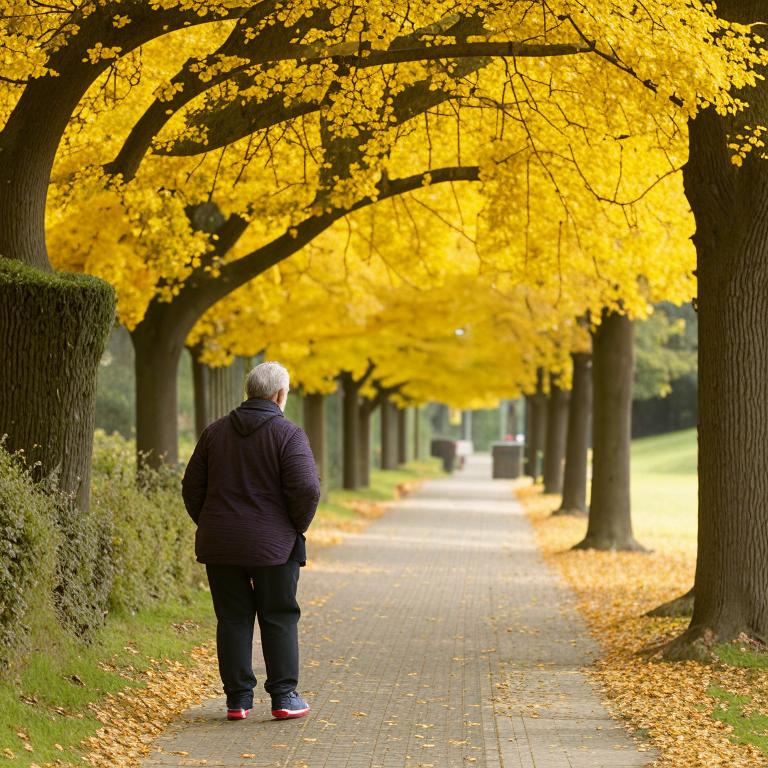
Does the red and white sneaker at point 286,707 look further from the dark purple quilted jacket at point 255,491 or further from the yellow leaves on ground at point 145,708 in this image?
the dark purple quilted jacket at point 255,491

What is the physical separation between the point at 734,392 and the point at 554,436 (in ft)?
85.0

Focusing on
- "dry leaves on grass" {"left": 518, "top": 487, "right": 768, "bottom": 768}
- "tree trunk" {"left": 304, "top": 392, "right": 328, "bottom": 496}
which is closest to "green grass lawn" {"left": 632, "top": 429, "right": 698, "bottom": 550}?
"dry leaves on grass" {"left": 518, "top": 487, "right": 768, "bottom": 768}

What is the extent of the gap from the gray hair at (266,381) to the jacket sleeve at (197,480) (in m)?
0.38

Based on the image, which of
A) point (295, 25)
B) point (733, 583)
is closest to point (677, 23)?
point (295, 25)

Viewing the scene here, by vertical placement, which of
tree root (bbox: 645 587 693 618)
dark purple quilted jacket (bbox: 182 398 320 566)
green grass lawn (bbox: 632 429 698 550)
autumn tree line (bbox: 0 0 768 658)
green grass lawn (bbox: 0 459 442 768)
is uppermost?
autumn tree line (bbox: 0 0 768 658)

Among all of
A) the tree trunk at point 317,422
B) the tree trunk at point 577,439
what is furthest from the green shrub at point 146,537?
the tree trunk at point 317,422

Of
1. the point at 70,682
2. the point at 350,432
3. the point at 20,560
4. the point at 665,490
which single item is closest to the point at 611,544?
the point at 70,682

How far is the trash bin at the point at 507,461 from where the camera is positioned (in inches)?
2120

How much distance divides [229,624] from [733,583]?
424 cm

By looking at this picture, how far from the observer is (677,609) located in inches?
482

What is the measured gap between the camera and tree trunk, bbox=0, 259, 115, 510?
8742 mm

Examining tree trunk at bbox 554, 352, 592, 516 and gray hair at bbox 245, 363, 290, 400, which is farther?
tree trunk at bbox 554, 352, 592, 516

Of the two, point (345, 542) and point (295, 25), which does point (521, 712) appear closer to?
point (295, 25)

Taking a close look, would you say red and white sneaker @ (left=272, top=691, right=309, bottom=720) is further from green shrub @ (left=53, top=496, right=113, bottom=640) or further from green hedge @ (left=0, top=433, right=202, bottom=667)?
green shrub @ (left=53, top=496, right=113, bottom=640)
